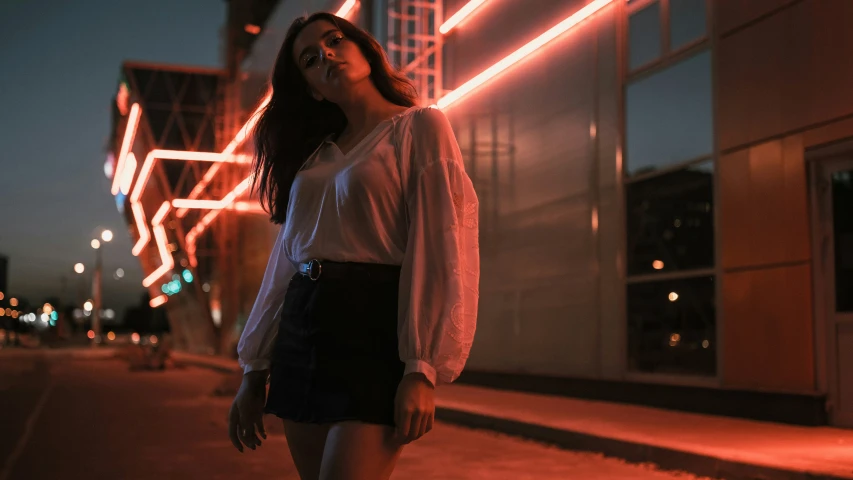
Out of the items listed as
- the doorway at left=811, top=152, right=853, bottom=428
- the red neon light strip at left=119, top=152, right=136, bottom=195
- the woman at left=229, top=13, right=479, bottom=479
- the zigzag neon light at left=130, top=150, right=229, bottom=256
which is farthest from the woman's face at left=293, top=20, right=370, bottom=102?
the red neon light strip at left=119, top=152, right=136, bottom=195

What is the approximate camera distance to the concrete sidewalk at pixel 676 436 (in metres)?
6.74

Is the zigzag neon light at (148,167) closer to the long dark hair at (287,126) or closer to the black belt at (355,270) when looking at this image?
the long dark hair at (287,126)

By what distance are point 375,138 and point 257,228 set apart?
3597 cm

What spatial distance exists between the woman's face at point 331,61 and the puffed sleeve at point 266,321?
416 mm

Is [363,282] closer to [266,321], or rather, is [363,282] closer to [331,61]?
[266,321]

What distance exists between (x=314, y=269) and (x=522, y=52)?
14.1 m

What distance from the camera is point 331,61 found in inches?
97.4

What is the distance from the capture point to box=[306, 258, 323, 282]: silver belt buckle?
2.21 m

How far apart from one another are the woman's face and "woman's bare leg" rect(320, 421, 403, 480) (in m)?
0.91

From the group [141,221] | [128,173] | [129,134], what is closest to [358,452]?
[129,134]

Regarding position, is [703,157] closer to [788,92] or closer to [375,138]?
[788,92]

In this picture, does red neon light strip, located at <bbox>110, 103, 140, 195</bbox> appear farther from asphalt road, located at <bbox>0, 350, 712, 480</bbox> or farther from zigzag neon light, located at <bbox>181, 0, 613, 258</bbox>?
asphalt road, located at <bbox>0, 350, 712, 480</bbox>

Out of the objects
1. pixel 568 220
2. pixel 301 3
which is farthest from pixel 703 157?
pixel 301 3

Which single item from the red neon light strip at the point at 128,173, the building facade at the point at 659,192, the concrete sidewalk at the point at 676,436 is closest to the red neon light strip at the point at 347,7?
the building facade at the point at 659,192
